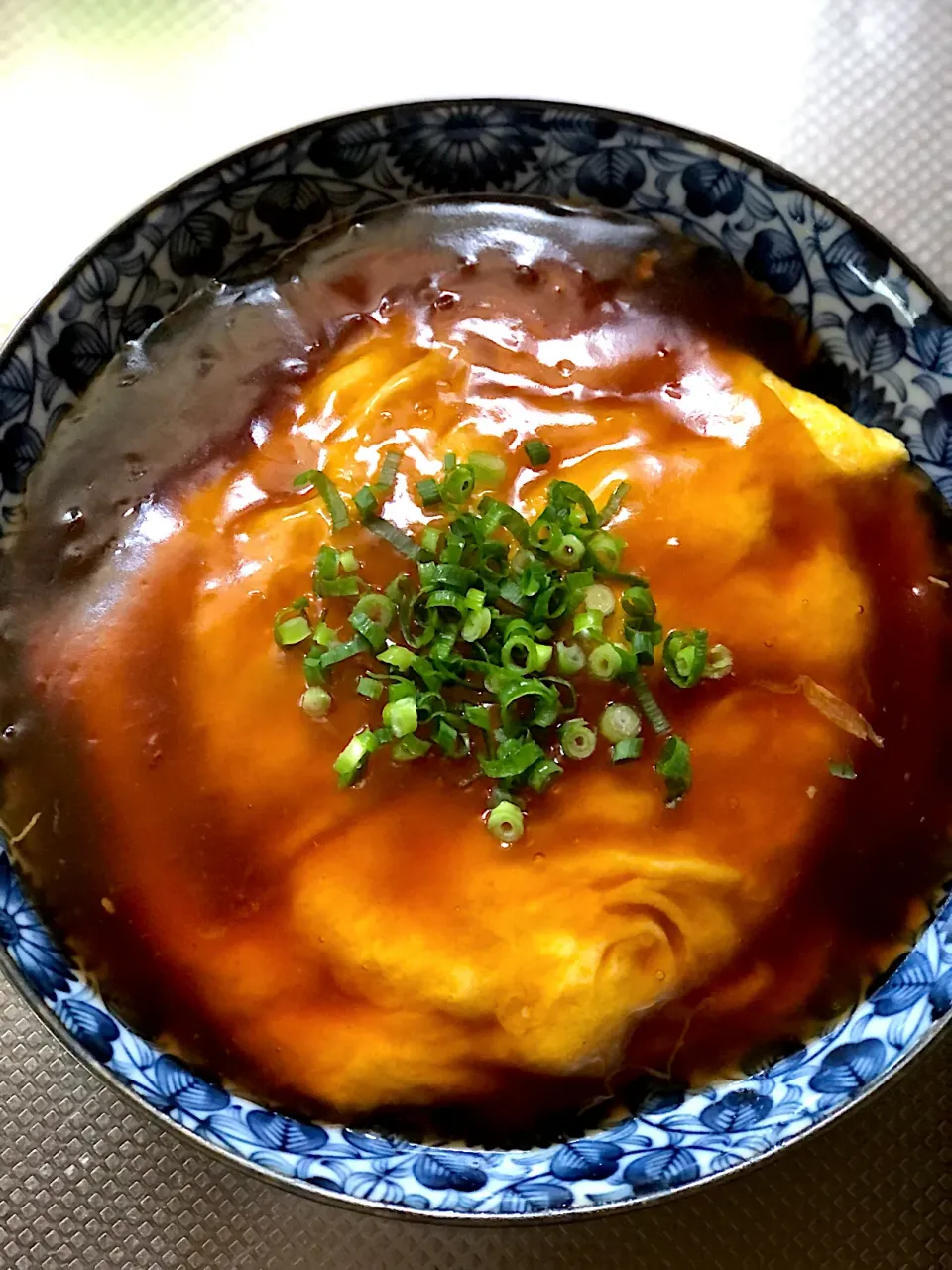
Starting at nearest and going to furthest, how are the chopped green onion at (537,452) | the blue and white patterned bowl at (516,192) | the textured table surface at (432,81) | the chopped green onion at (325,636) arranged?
the blue and white patterned bowl at (516,192)
the chopped green onion at (325,636)
the chopped green onion at (537,452)
the textured table surface at (432,81)

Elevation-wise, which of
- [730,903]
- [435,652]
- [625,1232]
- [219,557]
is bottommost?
[625,1232]

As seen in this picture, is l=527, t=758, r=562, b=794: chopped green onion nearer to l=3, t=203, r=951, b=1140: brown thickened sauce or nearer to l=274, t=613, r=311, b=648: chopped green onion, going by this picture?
l=3, t=203, r=951, b=1140: brown thickened sauce

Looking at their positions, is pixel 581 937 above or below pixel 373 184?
below

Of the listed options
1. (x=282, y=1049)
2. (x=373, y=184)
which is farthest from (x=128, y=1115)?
(x=373, y=184)

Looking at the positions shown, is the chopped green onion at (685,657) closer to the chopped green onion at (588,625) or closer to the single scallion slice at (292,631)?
the chopped green onion at (588,625)

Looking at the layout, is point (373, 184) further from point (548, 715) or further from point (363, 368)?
point (548, 715)

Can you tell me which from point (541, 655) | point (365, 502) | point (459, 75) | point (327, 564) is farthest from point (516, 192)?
point (541, 655)

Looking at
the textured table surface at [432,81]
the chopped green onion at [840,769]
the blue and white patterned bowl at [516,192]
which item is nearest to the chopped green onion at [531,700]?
the chopped green onion at [840,769]
